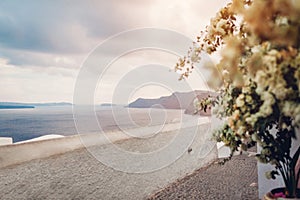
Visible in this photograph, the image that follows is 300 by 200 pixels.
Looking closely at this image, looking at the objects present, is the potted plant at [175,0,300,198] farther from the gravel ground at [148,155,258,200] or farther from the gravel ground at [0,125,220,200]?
the gravel ground at [0,125,220,200]

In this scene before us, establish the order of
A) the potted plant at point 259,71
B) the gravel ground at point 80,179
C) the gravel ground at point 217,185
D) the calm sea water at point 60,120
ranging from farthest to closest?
the calm sea water at point 60,120, the gravel ground at point 80,179, the gravel ground at point 217,185, the potted plant at point 259,71

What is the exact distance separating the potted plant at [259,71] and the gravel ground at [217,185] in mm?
1443

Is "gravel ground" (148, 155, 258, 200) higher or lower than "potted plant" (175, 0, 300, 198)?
lower

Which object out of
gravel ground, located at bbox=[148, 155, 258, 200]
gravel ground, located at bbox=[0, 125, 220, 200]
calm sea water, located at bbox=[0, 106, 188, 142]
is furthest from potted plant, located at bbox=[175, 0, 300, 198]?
calm sea water, located at bbox=[0, 106, 188, 142]

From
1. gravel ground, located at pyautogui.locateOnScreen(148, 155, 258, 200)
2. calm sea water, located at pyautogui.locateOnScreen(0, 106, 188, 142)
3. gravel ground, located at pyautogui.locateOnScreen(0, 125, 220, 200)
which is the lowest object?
gravel ground, located at pyautogui.locateOnScreen(148, 155, 258, 200)

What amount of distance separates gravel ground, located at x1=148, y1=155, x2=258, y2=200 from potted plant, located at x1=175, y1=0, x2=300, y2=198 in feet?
4.73

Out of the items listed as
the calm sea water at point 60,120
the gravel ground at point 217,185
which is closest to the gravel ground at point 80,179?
the gravel ground at point 217,185

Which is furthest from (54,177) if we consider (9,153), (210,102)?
(210,102)

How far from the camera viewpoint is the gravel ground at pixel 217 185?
3.08m

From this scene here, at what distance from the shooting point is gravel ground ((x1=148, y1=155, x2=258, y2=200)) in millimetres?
3076

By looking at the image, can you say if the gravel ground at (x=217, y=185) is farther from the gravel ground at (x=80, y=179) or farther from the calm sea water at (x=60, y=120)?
the calm sea water at (x=60, y=120)

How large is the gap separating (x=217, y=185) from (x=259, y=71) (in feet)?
8.79

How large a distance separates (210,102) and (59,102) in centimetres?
349

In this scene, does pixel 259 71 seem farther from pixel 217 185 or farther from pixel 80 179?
pixel 80 179
